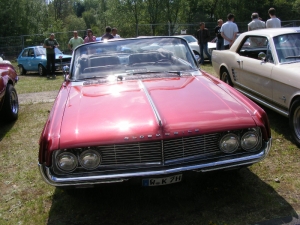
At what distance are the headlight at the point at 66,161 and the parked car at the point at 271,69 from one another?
2.97 m

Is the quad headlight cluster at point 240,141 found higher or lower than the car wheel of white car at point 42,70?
higher

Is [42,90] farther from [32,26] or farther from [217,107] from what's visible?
[32,26]

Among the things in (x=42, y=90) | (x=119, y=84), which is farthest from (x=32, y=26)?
(x=119, y=84)

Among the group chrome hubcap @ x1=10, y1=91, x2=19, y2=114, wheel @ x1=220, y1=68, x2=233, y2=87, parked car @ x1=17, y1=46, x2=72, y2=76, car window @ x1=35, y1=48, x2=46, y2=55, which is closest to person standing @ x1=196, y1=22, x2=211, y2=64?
parked car @ x1=17, y1=46, x2=72, y2=76

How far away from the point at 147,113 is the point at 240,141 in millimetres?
840

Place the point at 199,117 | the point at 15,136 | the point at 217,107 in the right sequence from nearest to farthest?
the point at 199,117, the point at 217,107, the point at 15,136

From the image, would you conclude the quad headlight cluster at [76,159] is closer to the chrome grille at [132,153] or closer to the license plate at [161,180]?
the chrome grille at [132,153]

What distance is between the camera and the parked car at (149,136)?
2695 millimetres

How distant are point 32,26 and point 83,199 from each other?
3176cm

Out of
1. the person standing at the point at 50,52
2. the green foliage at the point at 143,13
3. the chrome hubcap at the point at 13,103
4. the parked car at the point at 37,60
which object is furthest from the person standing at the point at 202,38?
the green foliage at the point at 143,13

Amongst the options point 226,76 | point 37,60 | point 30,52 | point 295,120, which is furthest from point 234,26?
point 30,52

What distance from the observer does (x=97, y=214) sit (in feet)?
10.2

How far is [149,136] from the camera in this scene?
105 inches

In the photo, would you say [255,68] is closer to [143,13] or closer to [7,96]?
[7,96]
